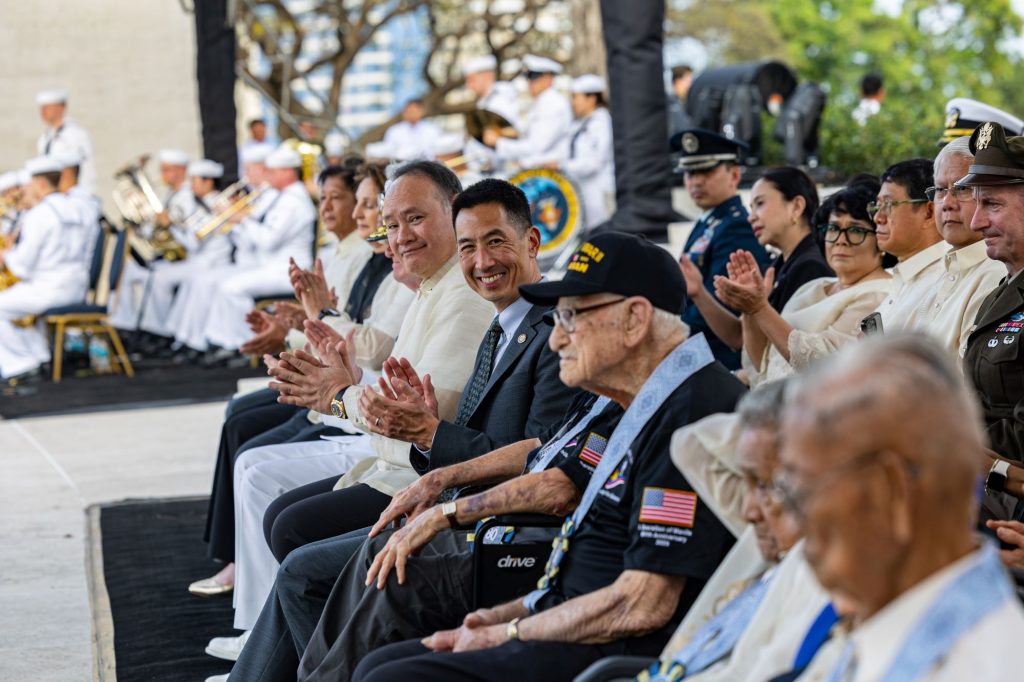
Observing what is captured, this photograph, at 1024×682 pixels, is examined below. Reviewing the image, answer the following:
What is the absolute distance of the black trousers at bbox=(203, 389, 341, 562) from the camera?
17.6ft

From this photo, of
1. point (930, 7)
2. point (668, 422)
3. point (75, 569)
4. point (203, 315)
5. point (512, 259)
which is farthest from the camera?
point (930, 7)

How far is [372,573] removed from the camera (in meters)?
3.33

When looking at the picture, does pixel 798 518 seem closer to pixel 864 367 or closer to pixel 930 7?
pixel 864 367

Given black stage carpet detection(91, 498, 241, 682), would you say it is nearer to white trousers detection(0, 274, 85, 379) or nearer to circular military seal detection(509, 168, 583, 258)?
circular military seal detection(509, 168, 583, 258)

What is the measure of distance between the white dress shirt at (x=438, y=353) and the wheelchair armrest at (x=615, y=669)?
1.66 meters

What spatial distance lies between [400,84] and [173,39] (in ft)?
19.8

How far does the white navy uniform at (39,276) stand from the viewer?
11.4 metres

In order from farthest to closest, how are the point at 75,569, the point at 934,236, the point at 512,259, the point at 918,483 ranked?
the point at 75,569, the point at 934,236, the point at 512,259, the point at 918,483

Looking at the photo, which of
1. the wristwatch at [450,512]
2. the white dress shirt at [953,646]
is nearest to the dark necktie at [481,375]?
the wristwatch at [450,512]

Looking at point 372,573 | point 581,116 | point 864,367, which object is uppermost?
point 581,116

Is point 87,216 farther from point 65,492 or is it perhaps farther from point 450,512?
point 450,512

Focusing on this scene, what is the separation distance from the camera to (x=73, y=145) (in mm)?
14117

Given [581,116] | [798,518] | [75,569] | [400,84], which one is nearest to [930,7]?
[400,84]

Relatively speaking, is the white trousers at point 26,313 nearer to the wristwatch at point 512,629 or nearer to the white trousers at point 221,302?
the white trousers at point 221,302
